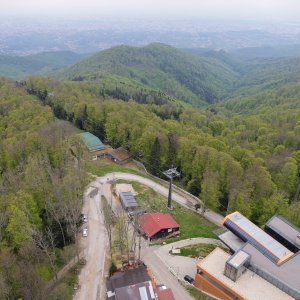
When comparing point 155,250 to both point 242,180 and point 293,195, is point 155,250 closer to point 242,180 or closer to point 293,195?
point 242,180

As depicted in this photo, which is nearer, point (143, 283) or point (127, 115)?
point (143, 283)

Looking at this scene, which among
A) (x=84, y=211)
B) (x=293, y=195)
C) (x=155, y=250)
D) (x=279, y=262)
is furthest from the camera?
(x=293, y=195)

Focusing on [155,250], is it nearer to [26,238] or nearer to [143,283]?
[143,283]

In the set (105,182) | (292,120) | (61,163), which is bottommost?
(292,120)

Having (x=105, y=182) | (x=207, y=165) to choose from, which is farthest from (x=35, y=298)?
(x=207, y=165)

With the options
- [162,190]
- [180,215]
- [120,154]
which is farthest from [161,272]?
[120,154]

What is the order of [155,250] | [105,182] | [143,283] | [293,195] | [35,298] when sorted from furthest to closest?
[293,195], [105,182], [155,250], [143,283], [35,298]

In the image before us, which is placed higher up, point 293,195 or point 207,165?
point 207,165

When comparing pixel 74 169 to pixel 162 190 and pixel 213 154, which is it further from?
pixel 213 154
